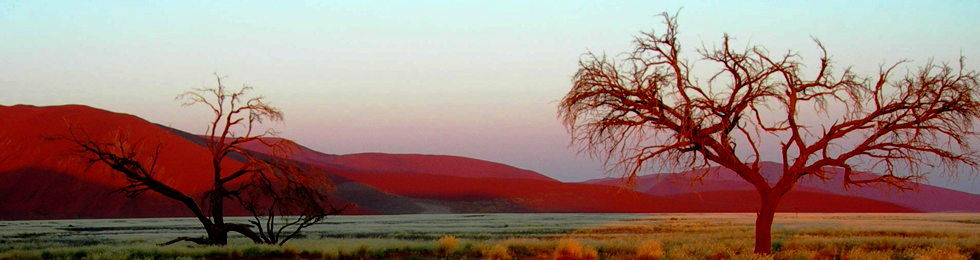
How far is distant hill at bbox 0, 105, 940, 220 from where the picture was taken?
83.1 metres

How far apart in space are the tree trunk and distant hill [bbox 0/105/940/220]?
211 feet

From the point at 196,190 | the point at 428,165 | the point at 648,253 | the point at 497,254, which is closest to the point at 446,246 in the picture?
the point at 497,254

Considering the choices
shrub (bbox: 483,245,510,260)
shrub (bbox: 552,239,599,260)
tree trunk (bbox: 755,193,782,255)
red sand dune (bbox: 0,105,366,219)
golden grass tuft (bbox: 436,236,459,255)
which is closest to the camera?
tree trunk (bbox: 755,193,782,255)

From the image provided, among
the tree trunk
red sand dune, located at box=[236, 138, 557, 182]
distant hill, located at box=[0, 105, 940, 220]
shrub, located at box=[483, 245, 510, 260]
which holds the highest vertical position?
red sand dune, located at box=[236, 138, 557, 182]

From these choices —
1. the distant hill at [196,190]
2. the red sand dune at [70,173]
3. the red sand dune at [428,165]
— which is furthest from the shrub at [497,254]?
the red sand dune at [428,165]

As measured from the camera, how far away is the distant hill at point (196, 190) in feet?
273

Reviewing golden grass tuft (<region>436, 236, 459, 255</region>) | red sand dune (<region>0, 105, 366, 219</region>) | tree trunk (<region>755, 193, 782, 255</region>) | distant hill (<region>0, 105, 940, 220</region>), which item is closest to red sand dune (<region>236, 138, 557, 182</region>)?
distant hill (<region>0, 105, 940, 220</region>)

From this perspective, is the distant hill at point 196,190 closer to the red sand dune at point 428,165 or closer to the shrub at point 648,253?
the red sand dune at point 428,165

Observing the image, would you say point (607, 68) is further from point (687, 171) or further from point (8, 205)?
point (8, 205)

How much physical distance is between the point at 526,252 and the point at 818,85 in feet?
26.5

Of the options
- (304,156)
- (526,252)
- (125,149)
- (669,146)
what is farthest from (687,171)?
(304,156)

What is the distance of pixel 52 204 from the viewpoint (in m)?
81.2

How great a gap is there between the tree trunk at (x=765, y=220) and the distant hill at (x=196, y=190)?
64326 millimetres

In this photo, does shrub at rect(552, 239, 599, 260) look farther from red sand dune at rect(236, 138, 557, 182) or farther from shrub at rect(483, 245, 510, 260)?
red sand dune at rect(236, 138, 557, 182)
